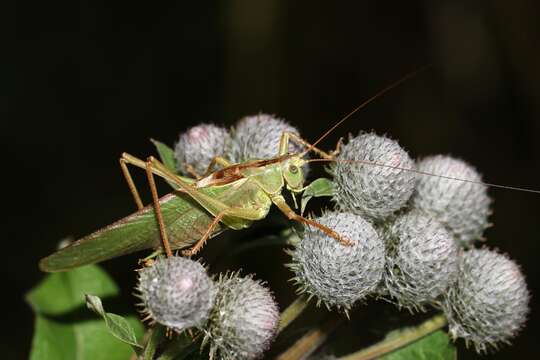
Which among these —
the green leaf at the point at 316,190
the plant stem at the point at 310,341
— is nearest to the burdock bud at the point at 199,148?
the green leaf at the point at 316,190

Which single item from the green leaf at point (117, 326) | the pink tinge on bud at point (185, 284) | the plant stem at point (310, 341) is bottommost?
the plant stem at point (310, 341)

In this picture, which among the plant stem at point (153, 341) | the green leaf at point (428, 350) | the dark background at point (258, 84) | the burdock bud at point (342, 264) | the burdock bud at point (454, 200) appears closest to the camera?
the plant stem at point (153, 341)

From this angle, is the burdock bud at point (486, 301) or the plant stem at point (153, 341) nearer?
the plant stem at point (153, 341)

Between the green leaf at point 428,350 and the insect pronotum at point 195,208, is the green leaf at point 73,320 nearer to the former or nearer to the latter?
the insect pronotum at point 195,208

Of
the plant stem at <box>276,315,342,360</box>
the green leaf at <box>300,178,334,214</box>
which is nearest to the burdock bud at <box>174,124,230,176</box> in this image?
the green leaf at <box>300,178,334,214</box>

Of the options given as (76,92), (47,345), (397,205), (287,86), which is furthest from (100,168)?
(397,205)

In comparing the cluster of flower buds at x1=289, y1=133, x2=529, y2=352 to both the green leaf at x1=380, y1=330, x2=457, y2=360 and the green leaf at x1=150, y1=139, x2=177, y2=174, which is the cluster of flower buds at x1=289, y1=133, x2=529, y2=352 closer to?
the green leaf at x1=380, y1=330, x2=457, y2=360

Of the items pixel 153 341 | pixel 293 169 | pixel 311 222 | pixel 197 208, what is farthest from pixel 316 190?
pixel 153 341

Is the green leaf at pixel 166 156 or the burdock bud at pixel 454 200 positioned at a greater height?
the green leaf at pixel 166 156
